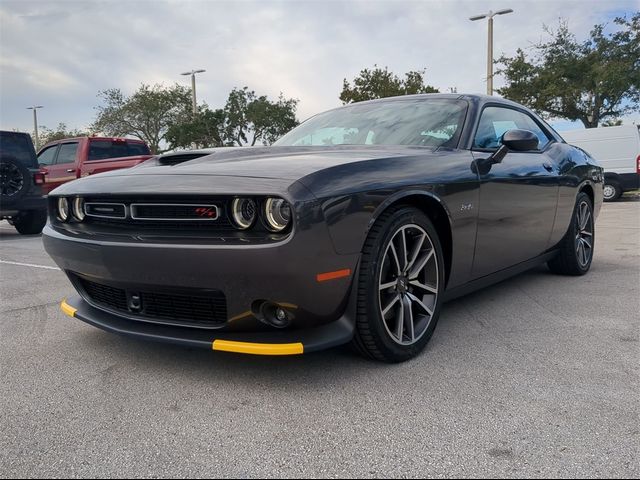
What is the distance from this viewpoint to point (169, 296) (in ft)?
7.76

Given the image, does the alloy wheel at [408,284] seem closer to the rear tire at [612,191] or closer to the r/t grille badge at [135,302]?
the r/t grille badge at [135,302]

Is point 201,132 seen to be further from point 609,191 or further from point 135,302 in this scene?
point 135,302

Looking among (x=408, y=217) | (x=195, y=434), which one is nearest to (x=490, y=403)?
(x=408, y=217)

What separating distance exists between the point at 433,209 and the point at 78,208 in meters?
1.78

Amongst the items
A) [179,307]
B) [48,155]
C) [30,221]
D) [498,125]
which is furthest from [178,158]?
[48,155]

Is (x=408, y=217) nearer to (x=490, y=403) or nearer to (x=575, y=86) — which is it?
(x=490, y=403)

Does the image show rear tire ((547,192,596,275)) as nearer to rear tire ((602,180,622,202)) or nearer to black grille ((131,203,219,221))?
black grille ((131,203,219,221))

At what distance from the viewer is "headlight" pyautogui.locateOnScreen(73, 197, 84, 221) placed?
273 cm

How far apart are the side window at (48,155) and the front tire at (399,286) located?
34.7 ft

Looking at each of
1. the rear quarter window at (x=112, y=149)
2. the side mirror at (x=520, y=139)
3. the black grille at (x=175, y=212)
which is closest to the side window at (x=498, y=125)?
the side mirror at (x=520, y=139)

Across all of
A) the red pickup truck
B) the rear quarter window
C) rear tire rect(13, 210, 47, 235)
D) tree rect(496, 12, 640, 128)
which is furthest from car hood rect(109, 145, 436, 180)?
tree rect(496, 12, 640, 128)

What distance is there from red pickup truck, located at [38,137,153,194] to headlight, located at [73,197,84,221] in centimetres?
780

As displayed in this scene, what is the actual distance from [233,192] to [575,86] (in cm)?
2471

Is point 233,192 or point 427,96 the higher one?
point 427,96
